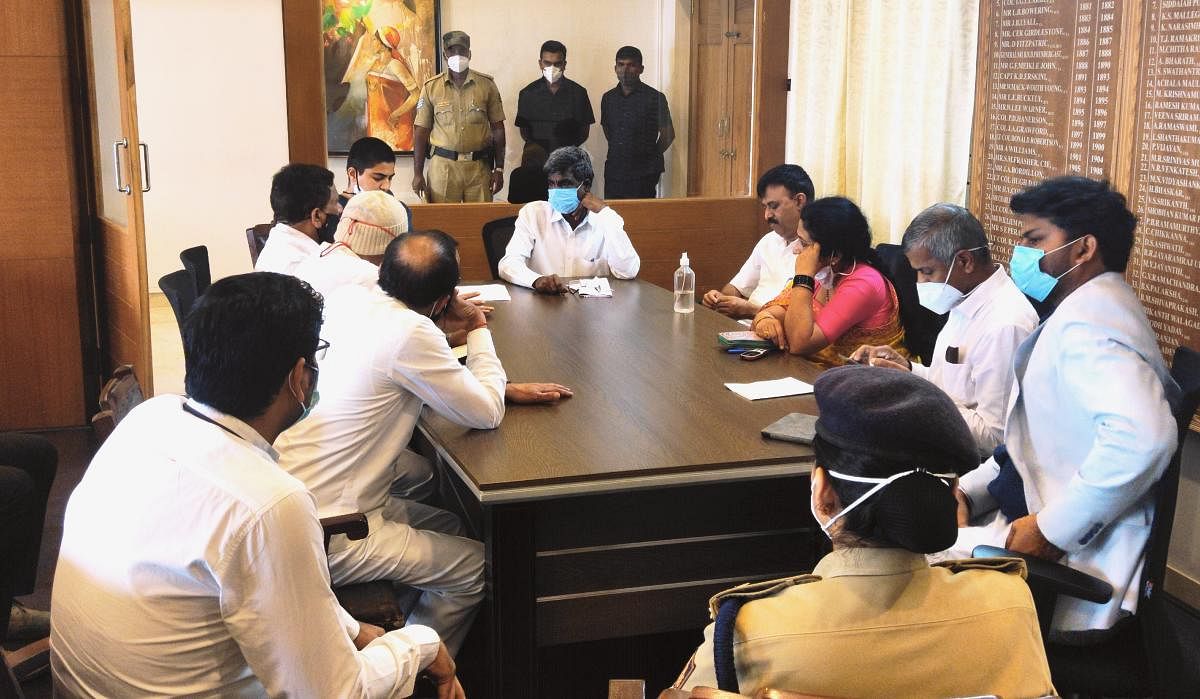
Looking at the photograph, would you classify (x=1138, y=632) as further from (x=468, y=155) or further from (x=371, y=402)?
(x=468, y=155)

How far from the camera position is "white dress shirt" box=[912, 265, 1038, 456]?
276 cm

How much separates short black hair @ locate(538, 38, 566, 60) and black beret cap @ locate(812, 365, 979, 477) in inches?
223

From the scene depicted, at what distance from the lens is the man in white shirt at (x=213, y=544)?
Result: 4.88 ft

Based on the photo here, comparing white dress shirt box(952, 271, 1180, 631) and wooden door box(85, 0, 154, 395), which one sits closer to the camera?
white dress shirt box(952, 271, 1180, 631)

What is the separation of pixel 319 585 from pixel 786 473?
46.7 inches

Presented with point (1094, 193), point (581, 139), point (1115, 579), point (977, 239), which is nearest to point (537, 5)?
point (581, 139)

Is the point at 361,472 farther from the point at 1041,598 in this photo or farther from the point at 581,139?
the point at 581,139

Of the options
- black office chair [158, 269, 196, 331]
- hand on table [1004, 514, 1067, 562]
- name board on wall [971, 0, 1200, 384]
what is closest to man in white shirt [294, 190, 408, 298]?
black office chair [158, 269, 196, 331]

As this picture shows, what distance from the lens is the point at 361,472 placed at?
2.67 m

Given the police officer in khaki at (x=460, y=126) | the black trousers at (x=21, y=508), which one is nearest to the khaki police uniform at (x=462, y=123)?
the police officer in khaki at (x=460, y=126)

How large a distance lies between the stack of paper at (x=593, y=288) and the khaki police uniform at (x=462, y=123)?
1678 millimetres

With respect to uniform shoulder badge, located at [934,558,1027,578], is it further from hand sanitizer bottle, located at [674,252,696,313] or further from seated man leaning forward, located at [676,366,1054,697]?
hand sanitizer bottle, located at [674,252,696,313]

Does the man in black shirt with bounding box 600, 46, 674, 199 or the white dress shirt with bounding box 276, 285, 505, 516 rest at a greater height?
the man in black shirt with bounding box 600, 46, 674, 199

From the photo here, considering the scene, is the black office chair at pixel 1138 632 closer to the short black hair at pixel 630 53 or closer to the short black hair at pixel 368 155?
the short black hair at pixel 368 155
